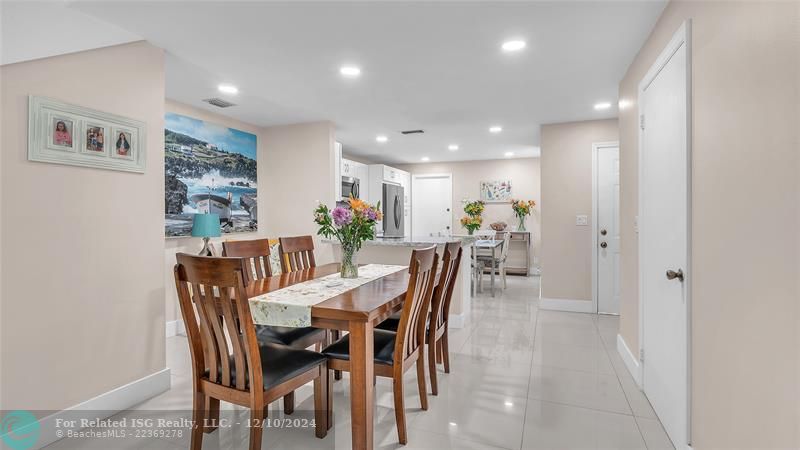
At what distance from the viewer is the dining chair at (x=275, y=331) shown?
7.57 ft

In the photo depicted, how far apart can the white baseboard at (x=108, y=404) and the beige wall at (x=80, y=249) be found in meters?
0.04

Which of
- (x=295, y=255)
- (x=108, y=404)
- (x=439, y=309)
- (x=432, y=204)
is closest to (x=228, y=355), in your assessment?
(x=108, y=404)

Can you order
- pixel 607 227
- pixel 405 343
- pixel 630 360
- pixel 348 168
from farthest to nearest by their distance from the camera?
1. pixel 348 168
2. pixel 607 227
3. pixel 630 360
4. pixel 405 343

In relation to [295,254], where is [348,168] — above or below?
above

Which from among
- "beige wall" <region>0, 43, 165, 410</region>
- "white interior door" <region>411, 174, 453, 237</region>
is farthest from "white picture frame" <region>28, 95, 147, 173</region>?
"white interior door" <region>411, 174, 453, 237</region>

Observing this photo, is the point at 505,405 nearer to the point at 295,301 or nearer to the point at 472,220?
the point at 295,301

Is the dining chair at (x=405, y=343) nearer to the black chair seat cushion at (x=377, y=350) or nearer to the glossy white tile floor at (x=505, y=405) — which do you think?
the black chair seat cushion at (x=377, y=350)

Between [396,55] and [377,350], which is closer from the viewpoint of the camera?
[377,350]

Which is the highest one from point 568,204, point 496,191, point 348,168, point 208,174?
point 348,168

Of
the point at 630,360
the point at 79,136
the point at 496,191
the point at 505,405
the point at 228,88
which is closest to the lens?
the point at 79,136

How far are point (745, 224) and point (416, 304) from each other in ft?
4.57

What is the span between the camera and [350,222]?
244 centimetres

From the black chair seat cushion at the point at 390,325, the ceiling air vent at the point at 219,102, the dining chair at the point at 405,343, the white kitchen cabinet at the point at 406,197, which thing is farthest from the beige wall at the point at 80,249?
the white kitchen cabinet at the point at 406,197

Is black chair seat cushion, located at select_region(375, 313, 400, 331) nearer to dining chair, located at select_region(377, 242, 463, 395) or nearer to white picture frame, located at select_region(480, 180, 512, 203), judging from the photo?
dining chair, located at select_region(377, 242, 463, 395)
